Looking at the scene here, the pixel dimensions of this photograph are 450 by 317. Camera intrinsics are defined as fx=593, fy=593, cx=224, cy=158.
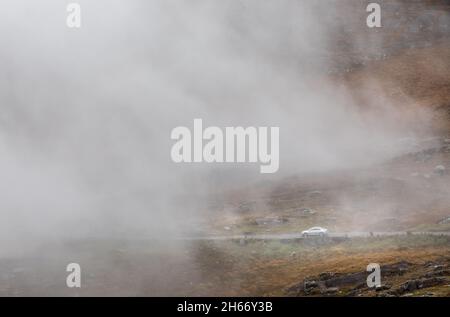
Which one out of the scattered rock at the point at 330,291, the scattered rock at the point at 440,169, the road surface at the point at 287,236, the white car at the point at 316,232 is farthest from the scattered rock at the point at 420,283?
the scattered rock at the point at 440,169

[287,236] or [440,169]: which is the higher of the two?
[440,169]

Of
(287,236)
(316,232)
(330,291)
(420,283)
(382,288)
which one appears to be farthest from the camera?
(287,236)

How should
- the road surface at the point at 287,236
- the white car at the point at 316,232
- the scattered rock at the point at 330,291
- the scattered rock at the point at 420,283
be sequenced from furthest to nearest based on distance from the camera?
the white car at the point at 316,232
the road surface at the point at 287,236
the scattered rock at the point at 330,291
the scattered rock at the point at 420,283

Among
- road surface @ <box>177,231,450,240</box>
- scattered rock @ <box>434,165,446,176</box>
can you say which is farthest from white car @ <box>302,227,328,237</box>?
scattered rock @ <box>434,165,446,176</box>

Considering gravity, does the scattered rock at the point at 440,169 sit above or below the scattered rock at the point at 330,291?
above

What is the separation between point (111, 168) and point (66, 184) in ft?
31.6

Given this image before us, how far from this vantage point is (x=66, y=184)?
79.1m

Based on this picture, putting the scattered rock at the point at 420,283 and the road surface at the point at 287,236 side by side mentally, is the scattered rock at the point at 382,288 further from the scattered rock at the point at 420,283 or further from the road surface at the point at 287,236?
the road surface at the point at 287,236

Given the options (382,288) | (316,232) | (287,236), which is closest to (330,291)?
(382,288)

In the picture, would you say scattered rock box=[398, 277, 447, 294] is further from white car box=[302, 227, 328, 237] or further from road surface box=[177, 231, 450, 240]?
white car box=[302, 227, 328, 237]

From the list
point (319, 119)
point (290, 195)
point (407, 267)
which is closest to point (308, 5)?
point (319, 119)

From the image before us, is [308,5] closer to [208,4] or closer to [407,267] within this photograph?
[208,4]

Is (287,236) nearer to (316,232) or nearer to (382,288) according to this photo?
(316,232)

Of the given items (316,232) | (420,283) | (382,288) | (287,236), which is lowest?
(382,288)
